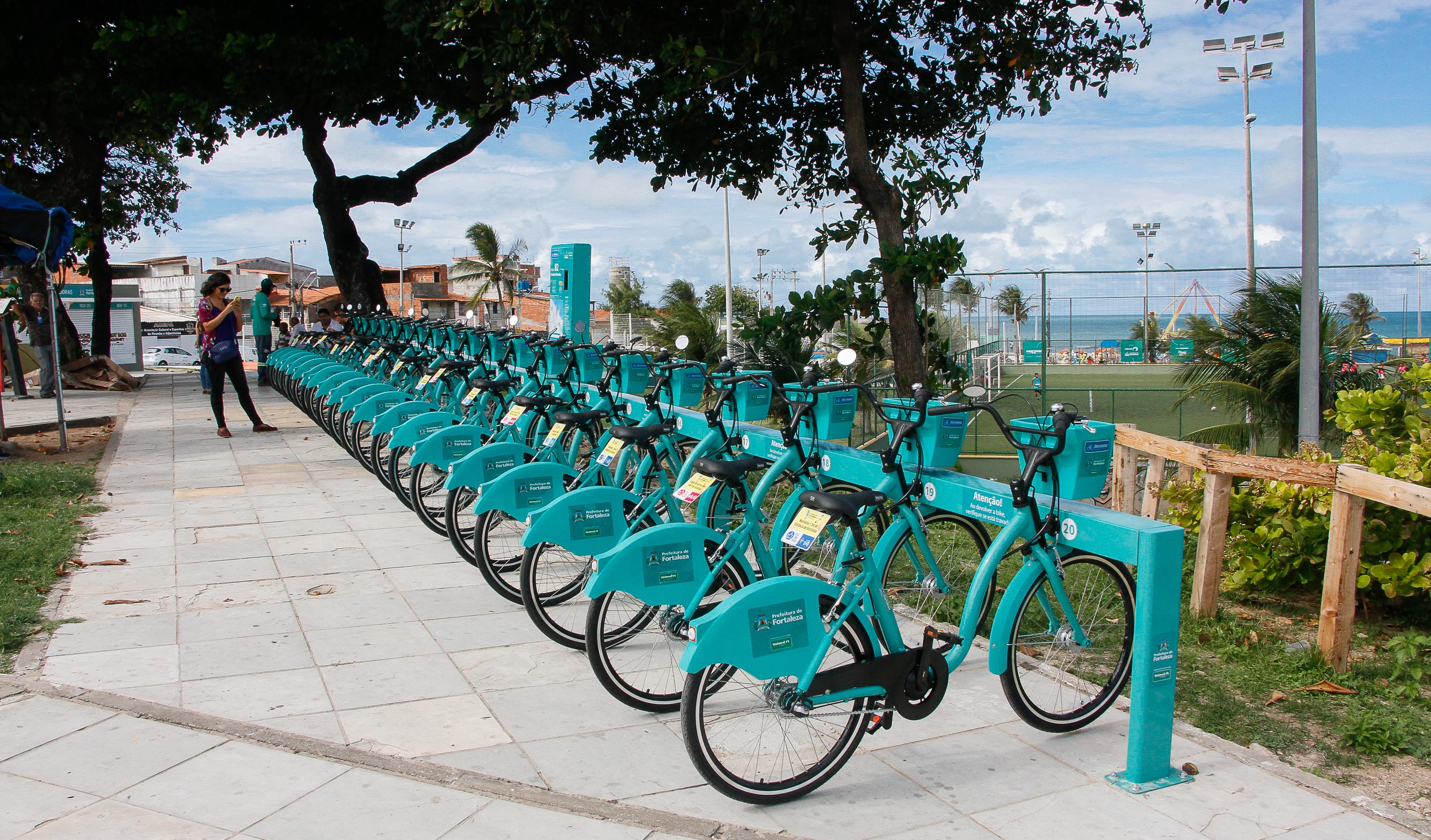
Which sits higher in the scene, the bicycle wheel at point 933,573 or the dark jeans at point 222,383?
the dark jeans at point 222,383

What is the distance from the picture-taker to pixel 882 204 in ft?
25.3

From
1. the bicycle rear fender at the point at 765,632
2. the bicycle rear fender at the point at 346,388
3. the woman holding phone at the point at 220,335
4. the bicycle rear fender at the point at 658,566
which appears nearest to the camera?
the bicycle rear fender at the point at 765,632

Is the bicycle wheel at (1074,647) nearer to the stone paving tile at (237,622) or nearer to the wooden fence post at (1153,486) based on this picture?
the wooden fence post at (1153,486)

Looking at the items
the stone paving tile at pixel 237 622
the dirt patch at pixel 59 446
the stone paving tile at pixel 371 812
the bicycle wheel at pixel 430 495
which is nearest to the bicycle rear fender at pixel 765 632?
the stone paving tile at pixel 371 812

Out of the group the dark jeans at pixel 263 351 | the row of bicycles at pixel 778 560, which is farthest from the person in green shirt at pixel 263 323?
the row of bicycles at pixel 778 560

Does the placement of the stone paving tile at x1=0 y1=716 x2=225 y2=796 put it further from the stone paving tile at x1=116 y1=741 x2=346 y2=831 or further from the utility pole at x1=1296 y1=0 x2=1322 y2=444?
the utility pole at x1=1296 y1=0 x2=1322 y2=444

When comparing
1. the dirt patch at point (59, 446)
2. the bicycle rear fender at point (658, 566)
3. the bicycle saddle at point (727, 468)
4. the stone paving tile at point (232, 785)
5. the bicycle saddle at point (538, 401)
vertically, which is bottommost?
the stone paving tile at point (232, 785)

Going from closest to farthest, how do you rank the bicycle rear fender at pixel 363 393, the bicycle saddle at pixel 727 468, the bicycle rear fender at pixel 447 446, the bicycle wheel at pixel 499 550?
the bicycle saddle at pixel 727 468, the bicycle wheel at pixel 499 550, the bicycle rear fender at pixel 447 446, the bicycle rear fender at pixel 363 393

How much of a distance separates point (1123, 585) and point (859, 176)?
187 inches

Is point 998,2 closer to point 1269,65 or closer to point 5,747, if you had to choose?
point 5,747


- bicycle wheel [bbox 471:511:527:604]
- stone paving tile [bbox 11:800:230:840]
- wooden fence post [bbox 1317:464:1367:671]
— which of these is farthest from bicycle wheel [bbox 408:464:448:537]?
wooden fence post [bbox 1317:464:1367:671]

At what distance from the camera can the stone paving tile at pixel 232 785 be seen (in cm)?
284

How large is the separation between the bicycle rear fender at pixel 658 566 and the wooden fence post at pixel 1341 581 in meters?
2.67

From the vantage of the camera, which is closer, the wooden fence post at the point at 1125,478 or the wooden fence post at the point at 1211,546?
the wooden fence post at the point at 1211,546
